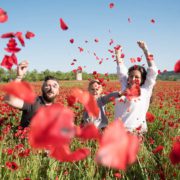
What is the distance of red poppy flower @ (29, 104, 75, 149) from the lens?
0.38 m

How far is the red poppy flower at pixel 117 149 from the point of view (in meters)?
0.38

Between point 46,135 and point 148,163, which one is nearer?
point 46,135

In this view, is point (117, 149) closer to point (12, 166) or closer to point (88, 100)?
point (88, 100)

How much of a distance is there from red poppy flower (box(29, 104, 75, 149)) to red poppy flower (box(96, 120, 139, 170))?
0.05m

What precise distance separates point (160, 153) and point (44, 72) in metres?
67.3

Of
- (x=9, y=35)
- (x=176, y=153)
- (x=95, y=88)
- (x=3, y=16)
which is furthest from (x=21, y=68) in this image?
(x=95, y=88)

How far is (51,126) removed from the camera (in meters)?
0.38

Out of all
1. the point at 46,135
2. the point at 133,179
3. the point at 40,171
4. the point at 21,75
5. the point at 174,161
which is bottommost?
the point at 133,179

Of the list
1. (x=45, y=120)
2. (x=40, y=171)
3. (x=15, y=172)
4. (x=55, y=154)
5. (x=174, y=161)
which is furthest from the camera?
(x=40, y=171)

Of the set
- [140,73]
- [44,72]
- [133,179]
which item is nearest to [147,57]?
[140,73]

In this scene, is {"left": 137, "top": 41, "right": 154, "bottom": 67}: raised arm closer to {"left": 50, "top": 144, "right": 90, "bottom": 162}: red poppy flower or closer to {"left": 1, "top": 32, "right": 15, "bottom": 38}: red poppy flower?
{"left": 1, "top": 32, "right": 15, "bottom": 38}: red poppy flower

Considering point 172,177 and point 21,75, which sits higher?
point 21,75

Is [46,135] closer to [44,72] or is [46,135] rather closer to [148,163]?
[148,163]

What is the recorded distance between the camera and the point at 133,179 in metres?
2.86
